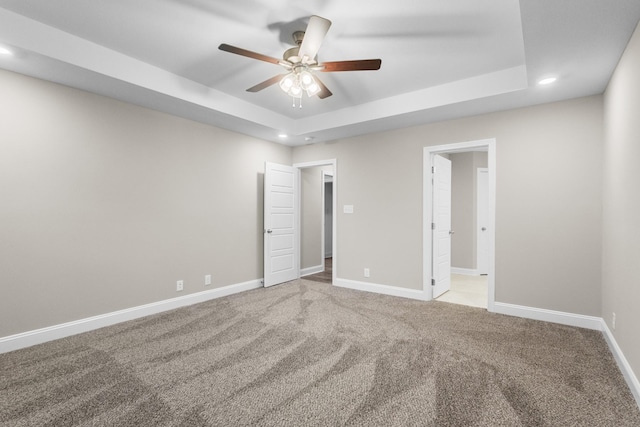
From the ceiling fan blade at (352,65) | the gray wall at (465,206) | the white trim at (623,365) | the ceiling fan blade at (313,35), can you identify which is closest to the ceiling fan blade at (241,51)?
the ceiling fan blade at (313,35)

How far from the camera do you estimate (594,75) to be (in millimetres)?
2711

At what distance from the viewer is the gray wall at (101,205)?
2709mm

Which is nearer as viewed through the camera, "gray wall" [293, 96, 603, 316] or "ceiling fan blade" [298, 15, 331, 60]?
"ceiling fan blade" [298, 15, 331, 60]

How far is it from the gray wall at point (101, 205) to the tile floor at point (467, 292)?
3.32 meters

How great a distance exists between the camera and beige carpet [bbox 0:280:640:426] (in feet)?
5.88

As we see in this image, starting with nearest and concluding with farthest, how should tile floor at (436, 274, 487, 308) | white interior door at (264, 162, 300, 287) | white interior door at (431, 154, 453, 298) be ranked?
1. tile floor at (436, 274, 487, 308)
2. white interior door at (431, 154, 453, 298)
3. white interior door at (264, 162, 300, 287)

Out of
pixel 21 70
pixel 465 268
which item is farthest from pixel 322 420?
pixel 465 268

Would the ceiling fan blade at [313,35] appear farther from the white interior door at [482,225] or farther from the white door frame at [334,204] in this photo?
the white interior door at [482,225]

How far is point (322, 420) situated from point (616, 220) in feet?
9.55

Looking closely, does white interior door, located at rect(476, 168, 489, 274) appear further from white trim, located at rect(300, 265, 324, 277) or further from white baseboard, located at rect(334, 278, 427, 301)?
white trim, located at rect(300, 265, 324, 277)

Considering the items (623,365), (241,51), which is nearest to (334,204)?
(241,51)

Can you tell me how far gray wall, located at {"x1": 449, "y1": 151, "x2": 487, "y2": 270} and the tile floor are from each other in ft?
1.54

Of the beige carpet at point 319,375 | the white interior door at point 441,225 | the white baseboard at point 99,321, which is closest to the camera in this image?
the beige carpet at point 319,375

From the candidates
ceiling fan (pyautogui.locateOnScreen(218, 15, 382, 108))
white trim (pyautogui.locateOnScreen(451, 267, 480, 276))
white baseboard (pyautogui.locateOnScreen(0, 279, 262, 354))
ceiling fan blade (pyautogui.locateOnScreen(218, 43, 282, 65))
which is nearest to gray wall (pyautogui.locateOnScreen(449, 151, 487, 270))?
white trim (pyautogui.locateOnScreen(451, 267, 480, 276))
